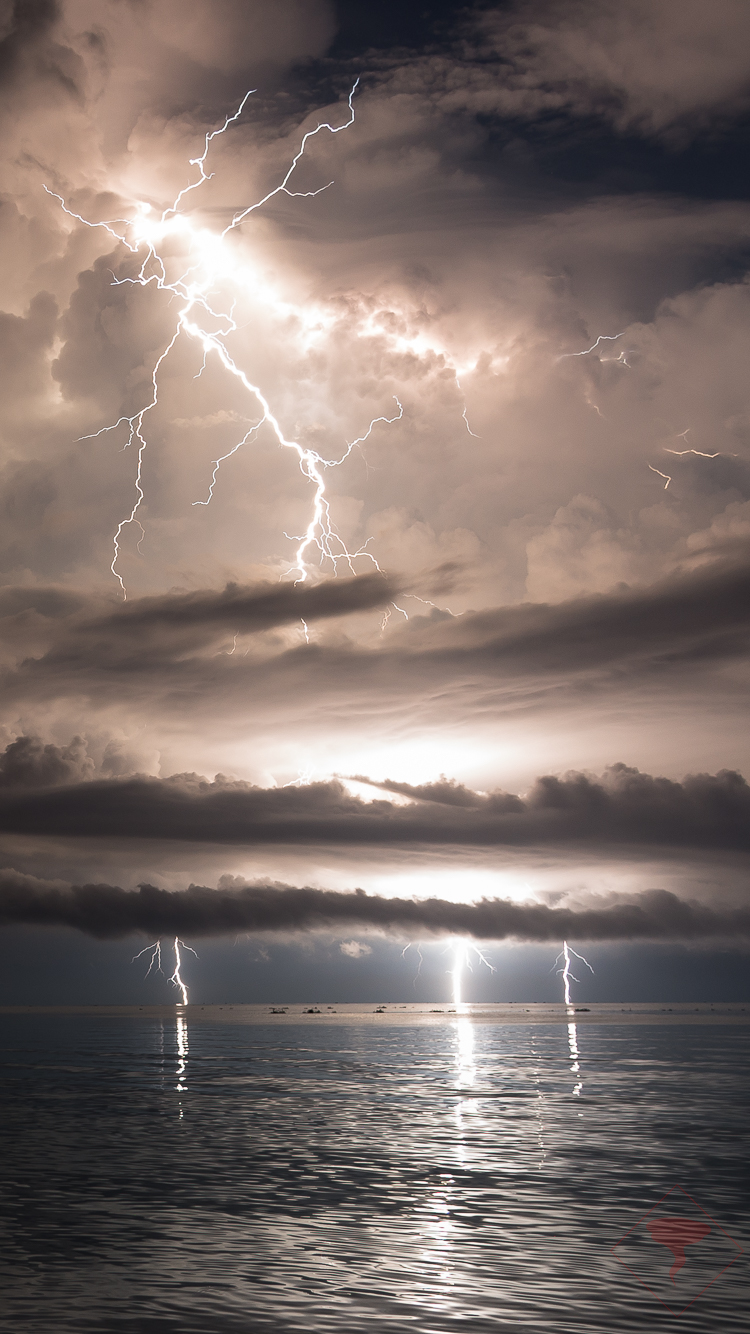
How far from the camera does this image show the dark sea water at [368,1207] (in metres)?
22.5

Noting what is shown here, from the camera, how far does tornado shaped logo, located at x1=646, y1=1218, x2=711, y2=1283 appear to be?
2838 centimetres

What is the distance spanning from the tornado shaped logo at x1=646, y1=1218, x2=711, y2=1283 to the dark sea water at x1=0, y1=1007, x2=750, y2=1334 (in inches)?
12.3

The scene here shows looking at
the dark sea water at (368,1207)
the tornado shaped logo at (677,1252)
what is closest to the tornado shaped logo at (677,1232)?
the tornado shaped logo at (677,1252)

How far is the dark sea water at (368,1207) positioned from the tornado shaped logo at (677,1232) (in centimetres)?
31

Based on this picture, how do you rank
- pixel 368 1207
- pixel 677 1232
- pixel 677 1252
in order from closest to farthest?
pixel 677 1252 → pixel 677 1232 → pixel 368 1207

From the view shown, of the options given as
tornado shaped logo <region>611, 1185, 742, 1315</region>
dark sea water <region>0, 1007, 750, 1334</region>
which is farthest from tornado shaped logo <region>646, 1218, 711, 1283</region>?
dark sea water <region>0, 1007, 750, 1334</region>

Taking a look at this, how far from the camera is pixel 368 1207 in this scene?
33594 millimetres

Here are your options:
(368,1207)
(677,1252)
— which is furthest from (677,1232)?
(368,1207)

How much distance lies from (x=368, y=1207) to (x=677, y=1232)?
9627mm

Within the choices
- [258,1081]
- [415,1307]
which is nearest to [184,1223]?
[415,1307]

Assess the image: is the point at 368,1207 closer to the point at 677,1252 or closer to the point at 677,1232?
the point at 677,1232

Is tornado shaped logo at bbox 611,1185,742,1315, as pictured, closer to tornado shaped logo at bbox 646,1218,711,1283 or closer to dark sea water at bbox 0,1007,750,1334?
tornado shaped logo at bbox 646,1218,711,1283

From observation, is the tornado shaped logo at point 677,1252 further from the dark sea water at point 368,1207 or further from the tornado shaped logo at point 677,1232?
the dark sea water at point 368,1207

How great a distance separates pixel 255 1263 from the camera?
86.2 ft
